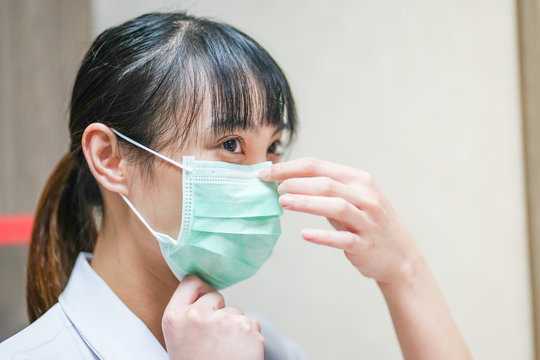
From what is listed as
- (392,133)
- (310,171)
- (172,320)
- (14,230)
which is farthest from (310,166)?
(14,230)

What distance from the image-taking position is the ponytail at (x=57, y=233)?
104 cm

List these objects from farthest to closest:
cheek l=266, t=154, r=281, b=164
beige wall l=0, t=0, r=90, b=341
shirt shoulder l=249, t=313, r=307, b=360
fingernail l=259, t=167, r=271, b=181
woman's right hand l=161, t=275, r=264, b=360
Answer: beige wall l=0, t=0, r=90, b=341 < shirt shoulder l=249, t=313, r=307, b=360 < cheek l=266, t=154, r=281, b=164 < fingernail l=259, t=167, r=271, b=181 < woman's right hand l=161, t=275, r=264, b=360

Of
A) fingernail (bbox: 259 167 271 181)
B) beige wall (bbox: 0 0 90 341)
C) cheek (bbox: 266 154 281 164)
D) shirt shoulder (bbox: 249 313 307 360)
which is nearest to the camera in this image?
fingernail (bbox: 259 167 271 181)

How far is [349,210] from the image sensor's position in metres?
Answer: 0.78

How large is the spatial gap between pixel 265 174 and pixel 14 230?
836mm

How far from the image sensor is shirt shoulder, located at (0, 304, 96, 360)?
2.57ft

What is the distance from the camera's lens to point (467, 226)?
131 cm

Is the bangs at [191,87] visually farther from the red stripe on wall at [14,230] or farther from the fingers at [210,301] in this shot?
the red stripe on wall at [14,230]

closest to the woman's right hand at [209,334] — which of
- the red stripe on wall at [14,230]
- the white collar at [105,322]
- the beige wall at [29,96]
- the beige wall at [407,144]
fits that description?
the white collar at [105,322]

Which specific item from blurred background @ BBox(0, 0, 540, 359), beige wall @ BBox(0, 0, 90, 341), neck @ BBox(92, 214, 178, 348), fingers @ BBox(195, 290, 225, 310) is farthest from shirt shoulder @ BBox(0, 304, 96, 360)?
beige wall @ BBox(0, 0, 90, 341)

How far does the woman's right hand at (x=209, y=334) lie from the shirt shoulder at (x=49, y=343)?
0.60ft

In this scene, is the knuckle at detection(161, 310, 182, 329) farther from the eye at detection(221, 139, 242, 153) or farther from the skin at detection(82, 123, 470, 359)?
the eye at detection(221, 139, 242, 153)

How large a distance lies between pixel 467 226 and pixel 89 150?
1017mm

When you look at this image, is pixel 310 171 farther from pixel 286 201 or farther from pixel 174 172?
pixel 174 172
